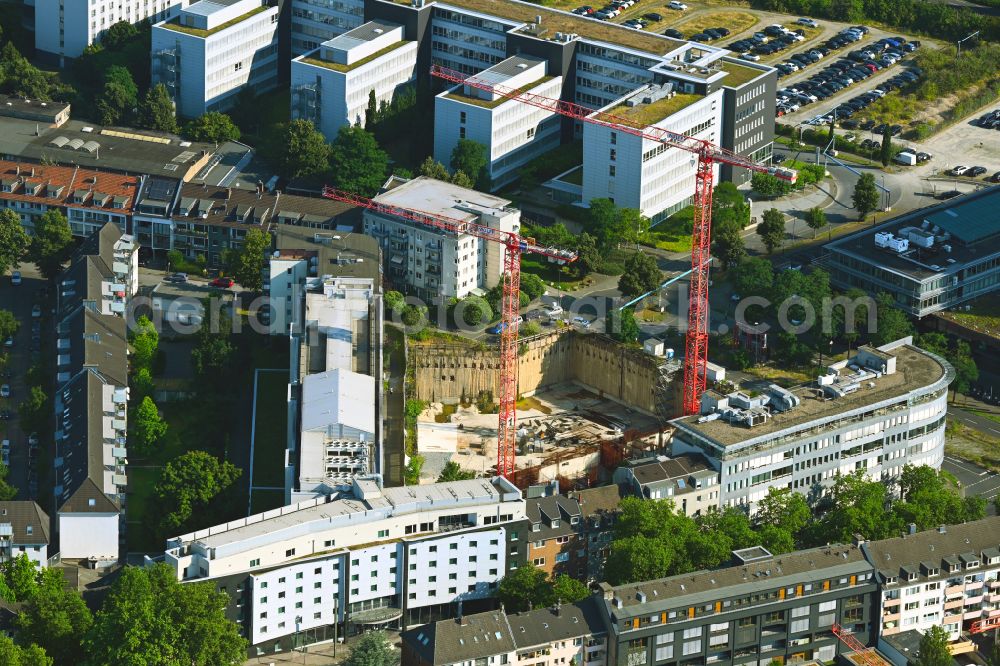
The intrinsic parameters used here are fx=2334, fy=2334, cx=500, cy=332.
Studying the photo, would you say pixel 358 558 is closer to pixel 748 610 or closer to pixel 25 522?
pixel 25 522

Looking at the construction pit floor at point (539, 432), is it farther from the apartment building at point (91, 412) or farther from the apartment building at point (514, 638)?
the apartment building at point (514, 638)

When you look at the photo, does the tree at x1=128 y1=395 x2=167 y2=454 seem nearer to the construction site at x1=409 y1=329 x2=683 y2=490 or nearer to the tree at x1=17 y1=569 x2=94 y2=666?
the construction site at x1=409 y1=329 x2=683 y2=490

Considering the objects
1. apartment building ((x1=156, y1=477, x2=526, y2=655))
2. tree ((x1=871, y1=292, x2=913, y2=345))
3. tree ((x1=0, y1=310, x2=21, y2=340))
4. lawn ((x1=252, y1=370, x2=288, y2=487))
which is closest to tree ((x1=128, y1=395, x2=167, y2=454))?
lawn ((x1=252, y1=370, x2=288, y2=487))

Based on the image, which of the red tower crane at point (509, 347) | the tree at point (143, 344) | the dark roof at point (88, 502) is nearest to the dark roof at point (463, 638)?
the dark roof at point (88, 502)

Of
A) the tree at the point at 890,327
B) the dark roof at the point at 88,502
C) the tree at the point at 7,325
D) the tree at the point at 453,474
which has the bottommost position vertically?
the tree at the point at 453,474

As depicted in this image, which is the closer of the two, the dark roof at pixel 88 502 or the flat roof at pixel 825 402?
the dark roof at pixel 88 502

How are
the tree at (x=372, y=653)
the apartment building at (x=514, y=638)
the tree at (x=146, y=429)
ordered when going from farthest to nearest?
the tree at (x=146, y=429)
the tree at (x=372, y=653)
the apartment building at (x=514, y=638)

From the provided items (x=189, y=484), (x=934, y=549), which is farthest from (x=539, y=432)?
(x=934, y=549)
